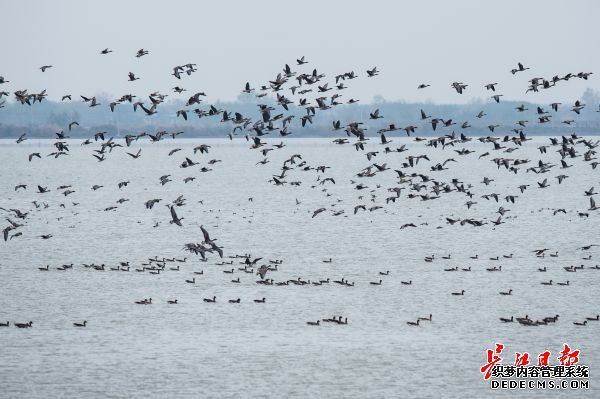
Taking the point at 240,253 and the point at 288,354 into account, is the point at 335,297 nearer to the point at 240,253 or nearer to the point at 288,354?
the point at 288,354

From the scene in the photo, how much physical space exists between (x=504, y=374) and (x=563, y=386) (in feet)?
5.72

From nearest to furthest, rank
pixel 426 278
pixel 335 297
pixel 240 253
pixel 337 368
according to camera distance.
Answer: pixel 337 368 < pixel 335 297 < pixel 426 278 < pixel 240 253

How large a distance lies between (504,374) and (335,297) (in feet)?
41.3

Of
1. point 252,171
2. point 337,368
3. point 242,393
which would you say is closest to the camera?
point 242,393

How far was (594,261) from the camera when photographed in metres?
52.2

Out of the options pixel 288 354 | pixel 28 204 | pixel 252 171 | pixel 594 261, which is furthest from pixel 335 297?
pixel 252 171

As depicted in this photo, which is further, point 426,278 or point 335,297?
point 426,278

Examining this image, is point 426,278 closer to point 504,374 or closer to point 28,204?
point 504,374

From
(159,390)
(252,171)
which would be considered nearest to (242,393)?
(159,390)

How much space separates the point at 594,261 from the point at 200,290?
20.9m

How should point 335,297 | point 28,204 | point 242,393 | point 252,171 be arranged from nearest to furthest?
point 242,393 < point 335,297 < point 28,204 < point 252,171

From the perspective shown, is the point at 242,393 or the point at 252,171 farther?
the point at 252,171

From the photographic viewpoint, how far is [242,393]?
1113 inches

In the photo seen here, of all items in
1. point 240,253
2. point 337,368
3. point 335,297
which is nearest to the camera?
point 337,368
